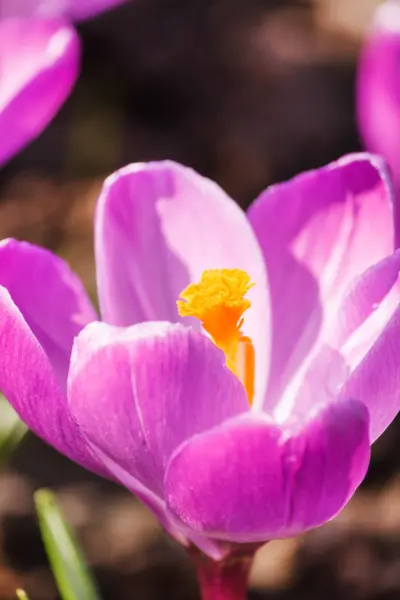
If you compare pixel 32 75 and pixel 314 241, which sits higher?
pixel 32 75

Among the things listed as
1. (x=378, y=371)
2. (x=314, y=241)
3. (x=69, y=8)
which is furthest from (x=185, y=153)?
(x=378, y=371)

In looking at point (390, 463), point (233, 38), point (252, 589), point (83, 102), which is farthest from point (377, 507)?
point (233, 38)

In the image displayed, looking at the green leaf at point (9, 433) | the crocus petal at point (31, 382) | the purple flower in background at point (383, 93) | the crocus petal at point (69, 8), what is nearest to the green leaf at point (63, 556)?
the green leaf at point (9, 433)

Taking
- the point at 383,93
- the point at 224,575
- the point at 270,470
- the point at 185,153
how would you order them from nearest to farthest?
the point at 270,470, the point at 224,575, the point at 383,93, the point at 185,153

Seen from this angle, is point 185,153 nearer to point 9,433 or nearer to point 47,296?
point 9,433

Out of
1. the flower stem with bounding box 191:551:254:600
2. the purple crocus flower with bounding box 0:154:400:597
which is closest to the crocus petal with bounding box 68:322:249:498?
the purple crocus flower with bounding box 0:154:400:597

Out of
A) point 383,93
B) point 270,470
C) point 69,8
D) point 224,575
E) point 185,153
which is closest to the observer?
point 270,470
